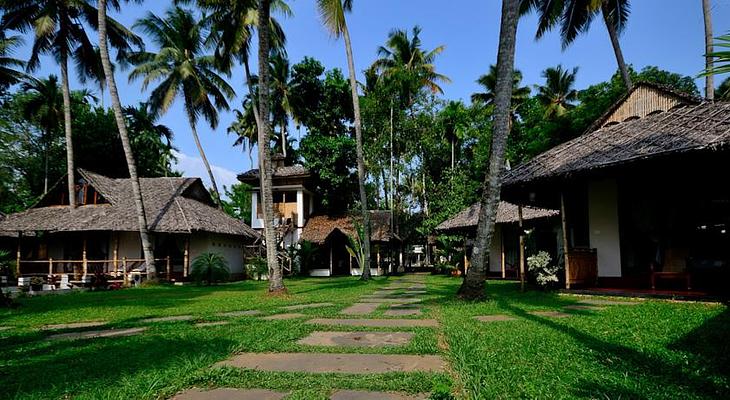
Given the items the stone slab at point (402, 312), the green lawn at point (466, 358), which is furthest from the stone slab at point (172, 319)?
the stone slab at point (402, 312)

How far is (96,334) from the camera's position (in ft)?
18.2

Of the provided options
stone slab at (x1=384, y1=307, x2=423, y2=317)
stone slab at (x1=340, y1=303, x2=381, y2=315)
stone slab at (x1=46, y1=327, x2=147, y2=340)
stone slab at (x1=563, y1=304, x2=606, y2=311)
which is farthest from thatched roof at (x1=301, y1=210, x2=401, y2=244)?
stone slab at (x1=46, y1=327, x2=147, y2=340)

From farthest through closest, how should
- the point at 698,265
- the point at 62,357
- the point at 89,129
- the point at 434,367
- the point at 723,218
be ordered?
the point at 89,129, the point at 723,218, the point at 698,265, the point at 62,357, the point at 434,367

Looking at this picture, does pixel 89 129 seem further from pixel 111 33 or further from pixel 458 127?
pixel 458 127

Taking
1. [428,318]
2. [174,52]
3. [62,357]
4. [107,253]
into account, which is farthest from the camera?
[174,52]

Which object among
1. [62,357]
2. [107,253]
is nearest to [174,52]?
[107,253]

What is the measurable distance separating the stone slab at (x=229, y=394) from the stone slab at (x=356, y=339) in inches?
61.0

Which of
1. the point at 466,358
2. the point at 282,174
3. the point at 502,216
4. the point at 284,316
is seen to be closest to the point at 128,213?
the point at 282,174

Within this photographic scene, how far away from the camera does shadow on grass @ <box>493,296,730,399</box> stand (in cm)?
272

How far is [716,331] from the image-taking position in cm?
454

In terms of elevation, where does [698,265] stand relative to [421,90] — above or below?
below

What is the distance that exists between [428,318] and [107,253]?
18.8m

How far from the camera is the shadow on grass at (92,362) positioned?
3.04m

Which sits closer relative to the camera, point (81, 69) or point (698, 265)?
point (698, 265)
